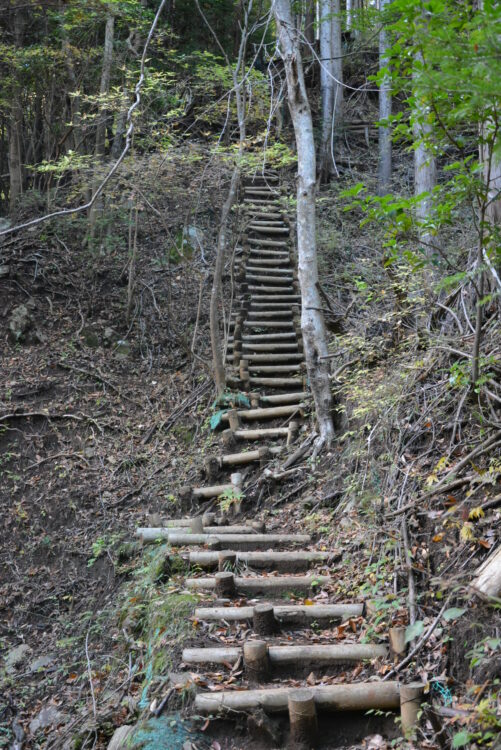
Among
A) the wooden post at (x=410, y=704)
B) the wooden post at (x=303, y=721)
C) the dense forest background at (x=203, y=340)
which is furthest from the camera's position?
the dense forest background at (x=203, y=340)

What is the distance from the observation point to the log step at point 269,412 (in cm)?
909

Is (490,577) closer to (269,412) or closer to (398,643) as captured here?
(398,643)

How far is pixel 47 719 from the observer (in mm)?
5621

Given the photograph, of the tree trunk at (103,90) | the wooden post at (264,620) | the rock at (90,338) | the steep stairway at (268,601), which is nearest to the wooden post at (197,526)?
the steep stairway at (268,601)

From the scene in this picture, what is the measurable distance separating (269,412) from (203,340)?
3.06 m

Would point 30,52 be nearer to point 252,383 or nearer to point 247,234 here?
point 247,234

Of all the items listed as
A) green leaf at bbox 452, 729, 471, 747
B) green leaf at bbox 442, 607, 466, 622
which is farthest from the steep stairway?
green leaf at bbox 452, 729, 471, 747

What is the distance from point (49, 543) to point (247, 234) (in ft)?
24.6

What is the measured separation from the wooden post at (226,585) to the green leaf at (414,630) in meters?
1.75

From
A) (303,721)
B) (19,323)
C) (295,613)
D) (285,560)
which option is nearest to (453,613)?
(303,721)

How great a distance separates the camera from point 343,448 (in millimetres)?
7203

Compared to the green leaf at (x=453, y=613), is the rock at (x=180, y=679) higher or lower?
lower

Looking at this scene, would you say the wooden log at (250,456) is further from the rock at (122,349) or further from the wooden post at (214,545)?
the rock at (122,349)

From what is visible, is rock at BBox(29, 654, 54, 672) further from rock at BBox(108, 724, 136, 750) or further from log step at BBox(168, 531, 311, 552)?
rock at BBox(108, 724, 136, 750)
